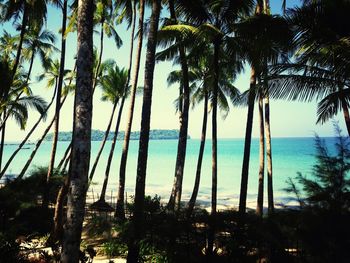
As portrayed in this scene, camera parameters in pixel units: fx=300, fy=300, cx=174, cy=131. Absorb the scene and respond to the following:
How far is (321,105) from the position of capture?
6.91 m

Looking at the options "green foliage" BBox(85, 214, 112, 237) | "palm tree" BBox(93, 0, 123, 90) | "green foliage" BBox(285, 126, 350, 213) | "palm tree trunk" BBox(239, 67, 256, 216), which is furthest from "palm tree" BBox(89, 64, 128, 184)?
"green foliage" BBox(285, 126, 350, 213)

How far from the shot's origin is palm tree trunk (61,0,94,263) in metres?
5.02

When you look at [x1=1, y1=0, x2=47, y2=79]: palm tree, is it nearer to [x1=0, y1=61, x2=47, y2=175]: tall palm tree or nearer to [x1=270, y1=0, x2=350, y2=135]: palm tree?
[x1=0, y1=61, x2=47, y2=175]: tall palm tree

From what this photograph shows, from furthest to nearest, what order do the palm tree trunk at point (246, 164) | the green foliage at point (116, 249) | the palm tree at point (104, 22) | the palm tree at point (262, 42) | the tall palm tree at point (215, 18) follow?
the palm tree at point (104, 22)
the tall palm tree at point (215, 18)
the palm tree trunk at point (246, 164)
the green foliage at point (116, 249)
the palm tree at point (262, 42)

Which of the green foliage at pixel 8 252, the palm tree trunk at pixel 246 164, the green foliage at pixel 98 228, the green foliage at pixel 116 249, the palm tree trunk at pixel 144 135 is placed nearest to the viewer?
the green foliage at pixel 8 252

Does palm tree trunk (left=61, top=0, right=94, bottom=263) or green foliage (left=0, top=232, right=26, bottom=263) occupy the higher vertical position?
palm tree trunk (left=61, top=0, right=94, bottom=263)

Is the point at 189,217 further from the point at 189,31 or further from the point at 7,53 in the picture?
the point at 7,53

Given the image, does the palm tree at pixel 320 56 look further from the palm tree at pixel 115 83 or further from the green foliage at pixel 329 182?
the palm tree at pixel 115 83

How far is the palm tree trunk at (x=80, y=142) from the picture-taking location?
5.02 meters

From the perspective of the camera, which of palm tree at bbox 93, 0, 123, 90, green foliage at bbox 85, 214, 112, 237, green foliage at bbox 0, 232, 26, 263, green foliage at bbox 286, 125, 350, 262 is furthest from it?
palm tree at bbox 93, 0, 123, 90

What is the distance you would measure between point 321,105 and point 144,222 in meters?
4.90

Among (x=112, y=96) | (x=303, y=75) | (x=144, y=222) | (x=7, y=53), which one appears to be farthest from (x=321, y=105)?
(x=7, y=53)

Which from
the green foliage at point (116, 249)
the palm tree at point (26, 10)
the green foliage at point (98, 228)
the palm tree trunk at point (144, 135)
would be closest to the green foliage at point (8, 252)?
the palm tree trunk at point (144, 135)

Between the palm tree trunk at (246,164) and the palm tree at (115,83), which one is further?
the palm tree at (115,83)
